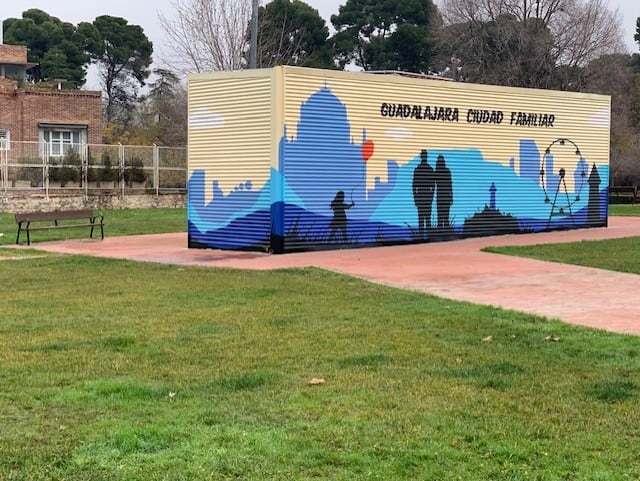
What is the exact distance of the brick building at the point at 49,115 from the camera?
4525cm

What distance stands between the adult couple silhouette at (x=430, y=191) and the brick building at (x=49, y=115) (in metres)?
29.3

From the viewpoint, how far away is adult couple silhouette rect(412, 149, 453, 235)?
1995cm

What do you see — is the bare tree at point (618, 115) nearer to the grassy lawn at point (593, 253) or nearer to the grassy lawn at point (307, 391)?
the grassy lawn at point (593, 253)

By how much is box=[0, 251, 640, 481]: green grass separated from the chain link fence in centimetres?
2356

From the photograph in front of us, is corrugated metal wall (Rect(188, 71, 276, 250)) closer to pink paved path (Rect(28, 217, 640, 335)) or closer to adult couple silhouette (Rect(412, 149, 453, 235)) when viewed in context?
pink paved path (Rect(28, 217, 640, 335))

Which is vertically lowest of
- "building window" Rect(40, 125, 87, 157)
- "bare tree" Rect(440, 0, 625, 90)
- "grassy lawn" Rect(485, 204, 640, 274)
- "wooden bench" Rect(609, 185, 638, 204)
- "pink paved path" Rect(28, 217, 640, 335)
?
"pink paved path" Rect(28, 217, 640, 335)

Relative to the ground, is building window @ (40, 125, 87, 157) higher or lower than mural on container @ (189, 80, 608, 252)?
higher

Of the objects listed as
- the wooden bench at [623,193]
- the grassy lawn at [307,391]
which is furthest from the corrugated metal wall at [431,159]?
the wooden bench at [623,193]

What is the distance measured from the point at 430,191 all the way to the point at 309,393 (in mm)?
14655

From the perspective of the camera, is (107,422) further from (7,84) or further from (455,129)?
(7,84)

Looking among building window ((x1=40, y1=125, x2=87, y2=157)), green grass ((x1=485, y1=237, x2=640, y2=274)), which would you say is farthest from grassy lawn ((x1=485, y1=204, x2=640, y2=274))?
building window ((x1=40, y1=125, x2=87, y2=157))

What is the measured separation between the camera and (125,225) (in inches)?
1001

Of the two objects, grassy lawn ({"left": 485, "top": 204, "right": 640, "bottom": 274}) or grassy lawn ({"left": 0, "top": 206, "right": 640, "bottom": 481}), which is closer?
grassy lawn ({"left": 0, "top": 206, "right": 640, "bottom": 481})

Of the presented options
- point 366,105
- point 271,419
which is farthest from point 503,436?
point 366,105
